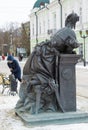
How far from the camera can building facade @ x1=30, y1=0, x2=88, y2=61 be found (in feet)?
132

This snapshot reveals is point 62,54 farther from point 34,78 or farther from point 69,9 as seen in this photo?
point 69,9

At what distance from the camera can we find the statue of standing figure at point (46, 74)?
8.01 m

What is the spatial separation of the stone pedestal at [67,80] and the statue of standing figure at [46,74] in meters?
0.10

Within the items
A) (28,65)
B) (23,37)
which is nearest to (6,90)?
(28,65)

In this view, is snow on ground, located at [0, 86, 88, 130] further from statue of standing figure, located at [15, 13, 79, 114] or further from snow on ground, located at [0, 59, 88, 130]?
statue of standing figure, located at [15, 13, 79, 114]

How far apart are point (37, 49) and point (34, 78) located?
2.11 feet

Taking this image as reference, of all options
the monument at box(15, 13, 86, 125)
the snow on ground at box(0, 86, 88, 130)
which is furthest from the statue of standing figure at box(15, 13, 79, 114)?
the snow on ground at box(0, 86, 88, 130)

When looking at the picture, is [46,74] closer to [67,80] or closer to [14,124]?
[67,80]

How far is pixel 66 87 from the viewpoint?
818cm

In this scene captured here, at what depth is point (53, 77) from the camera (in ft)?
26.9

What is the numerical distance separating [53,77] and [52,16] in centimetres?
4318

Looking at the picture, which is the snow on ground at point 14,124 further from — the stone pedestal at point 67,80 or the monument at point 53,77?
the stone pedestal at point 67,80

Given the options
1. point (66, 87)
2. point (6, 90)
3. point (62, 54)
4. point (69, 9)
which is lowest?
point (6, 90)

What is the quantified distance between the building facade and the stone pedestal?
27725mm
